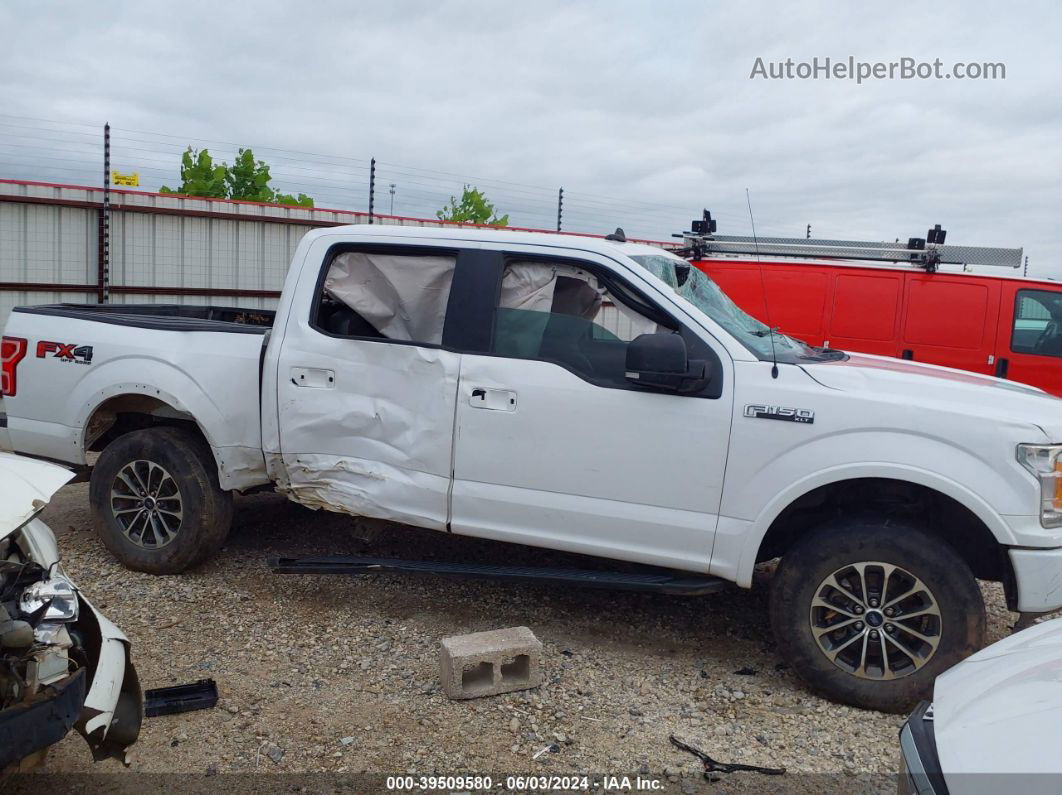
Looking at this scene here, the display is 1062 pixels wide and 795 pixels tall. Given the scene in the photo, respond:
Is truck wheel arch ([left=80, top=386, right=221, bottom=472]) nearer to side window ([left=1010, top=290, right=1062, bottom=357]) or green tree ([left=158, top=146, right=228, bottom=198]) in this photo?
side window ([left=1010, top=290, right=1062, bottom=357])

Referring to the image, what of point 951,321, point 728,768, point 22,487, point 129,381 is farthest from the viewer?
point 951,321

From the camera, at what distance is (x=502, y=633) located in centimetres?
425

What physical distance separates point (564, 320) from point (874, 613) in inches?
76.5

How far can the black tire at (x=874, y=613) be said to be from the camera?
386cm

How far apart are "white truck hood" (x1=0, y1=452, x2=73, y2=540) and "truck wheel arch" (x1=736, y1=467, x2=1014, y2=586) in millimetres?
2804

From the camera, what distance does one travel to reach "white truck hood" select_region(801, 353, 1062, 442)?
387 cm

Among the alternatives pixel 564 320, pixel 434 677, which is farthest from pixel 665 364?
pixel 434 677

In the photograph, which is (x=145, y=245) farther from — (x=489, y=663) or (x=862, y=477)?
(x=862, y=477)

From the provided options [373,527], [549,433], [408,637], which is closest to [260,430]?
[373,527]

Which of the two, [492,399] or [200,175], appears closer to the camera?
[492,399]

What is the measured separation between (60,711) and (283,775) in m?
0.96

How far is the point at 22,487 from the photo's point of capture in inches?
116

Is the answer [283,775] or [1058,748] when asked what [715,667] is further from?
[1058,748]

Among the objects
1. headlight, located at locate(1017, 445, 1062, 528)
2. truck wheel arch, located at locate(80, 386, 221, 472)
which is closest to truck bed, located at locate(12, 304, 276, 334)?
truck wheel arch, located at locate(80, 386, 221, 472)
